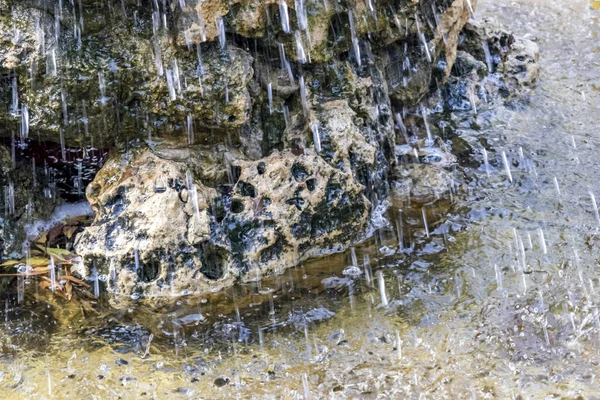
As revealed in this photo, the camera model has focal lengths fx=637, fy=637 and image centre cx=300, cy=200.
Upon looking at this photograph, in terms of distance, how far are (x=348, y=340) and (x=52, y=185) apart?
8.05ft

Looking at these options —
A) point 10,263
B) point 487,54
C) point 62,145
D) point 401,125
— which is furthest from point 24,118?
point 487,54

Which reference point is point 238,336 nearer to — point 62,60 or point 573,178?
point 62,60

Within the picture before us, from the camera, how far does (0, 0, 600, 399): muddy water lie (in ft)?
11.0

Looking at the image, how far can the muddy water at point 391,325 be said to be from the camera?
3.35 meters

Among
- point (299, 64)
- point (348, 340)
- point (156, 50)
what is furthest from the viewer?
point (299, 64)

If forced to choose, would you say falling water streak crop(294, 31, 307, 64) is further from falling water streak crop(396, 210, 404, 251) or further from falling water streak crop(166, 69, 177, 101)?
falling water streak crop(396, 210, 404, 251)

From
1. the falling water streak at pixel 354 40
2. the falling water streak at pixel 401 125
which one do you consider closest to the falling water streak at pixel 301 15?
the falling water streak at pixel 354 40

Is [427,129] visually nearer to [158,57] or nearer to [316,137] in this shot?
[316,137]

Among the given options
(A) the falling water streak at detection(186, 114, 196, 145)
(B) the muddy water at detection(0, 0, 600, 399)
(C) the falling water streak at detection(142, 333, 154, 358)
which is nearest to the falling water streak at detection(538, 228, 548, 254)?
(B) the muddy water at detection(0, 0, 600, 399)

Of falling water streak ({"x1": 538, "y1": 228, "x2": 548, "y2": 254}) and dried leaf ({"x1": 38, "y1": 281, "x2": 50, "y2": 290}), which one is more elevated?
falling water streak ({"x1": 538, "y1": 228, "x2": 548, "y2": 254})

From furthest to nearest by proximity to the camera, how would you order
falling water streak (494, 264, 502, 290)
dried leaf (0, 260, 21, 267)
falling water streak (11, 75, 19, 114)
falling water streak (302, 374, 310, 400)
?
dried leaf (0, 260, 21, 267)
falling water streak (494, 264, 502, 290)
falling water streak (11, 75, 19, 114)
falling water streak (302, 374, 310, 400)

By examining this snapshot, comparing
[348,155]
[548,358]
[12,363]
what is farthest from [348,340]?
[12,363]

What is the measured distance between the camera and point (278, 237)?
167 inches

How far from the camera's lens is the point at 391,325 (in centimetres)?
377
